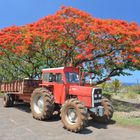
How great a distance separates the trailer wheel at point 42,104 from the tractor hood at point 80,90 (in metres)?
0.98

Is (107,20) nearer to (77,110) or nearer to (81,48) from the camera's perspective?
(81,48)

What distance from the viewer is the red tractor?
35.4 ft

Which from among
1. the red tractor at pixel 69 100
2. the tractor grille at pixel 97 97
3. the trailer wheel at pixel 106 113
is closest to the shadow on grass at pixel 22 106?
the red tractor at pixel 69 100

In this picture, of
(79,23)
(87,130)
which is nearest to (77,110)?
(87,130)

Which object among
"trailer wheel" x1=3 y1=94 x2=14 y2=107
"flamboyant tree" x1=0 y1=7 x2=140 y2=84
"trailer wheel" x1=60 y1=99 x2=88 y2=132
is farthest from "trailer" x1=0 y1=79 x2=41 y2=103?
"trailer wheel" x1=60 y1=99 x2=88 y2=132

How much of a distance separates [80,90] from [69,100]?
765 millimetres

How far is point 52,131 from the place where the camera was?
10617 mm

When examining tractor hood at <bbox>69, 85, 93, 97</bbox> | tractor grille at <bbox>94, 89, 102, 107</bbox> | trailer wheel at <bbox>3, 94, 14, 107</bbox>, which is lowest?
trailer wheel at <bbox>3, 94, 14, 107</bbox>

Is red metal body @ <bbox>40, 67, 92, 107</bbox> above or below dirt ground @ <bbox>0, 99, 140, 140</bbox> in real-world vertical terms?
above

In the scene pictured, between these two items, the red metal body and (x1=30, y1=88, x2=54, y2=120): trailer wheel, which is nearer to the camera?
the red metal body

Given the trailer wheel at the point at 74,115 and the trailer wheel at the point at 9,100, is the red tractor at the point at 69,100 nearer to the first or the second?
the trailer wheel at the point at 74,115

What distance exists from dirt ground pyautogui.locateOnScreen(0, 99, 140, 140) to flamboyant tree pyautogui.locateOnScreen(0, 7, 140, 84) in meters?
6.29

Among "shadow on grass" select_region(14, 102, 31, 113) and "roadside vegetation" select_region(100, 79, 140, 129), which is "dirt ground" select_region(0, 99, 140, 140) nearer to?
"roadside vegetation" select_region(100, 79, 140, 129)

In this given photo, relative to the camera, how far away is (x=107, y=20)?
18.0 meters
